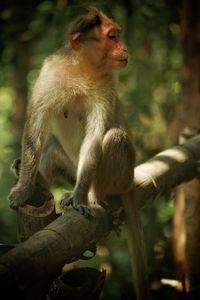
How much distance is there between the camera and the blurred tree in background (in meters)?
5.89

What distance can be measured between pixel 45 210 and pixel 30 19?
4219 millimetres

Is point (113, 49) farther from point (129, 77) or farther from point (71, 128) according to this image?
point (129, 77)

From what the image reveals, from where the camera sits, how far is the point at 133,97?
712cm

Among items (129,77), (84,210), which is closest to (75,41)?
(84,210)

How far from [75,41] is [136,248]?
1.75 m

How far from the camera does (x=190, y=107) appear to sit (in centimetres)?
546

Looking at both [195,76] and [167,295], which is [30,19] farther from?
[167,295]

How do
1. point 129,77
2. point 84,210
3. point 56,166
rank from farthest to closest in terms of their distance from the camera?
1. point 129,77
2. point 56,166
3. point 84,210

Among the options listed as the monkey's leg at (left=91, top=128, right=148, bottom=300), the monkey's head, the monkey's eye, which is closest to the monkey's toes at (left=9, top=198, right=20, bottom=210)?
the monkey's leg at (left=91, top=128, right=148, bottom=300)

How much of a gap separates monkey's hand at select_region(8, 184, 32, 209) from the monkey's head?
120 cm

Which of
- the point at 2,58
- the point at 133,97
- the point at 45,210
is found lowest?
the point at 133,97

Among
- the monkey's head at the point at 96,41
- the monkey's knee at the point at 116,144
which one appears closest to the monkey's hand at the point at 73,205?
the monkey's knee at the point at 116,144

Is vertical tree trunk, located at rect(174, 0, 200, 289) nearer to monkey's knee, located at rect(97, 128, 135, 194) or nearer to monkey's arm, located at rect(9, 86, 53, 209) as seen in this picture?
monkey's knee, located at rect(97, 128, 135, 194)

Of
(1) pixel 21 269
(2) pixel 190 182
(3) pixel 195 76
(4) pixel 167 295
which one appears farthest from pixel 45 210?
(3) pixel 195 76
